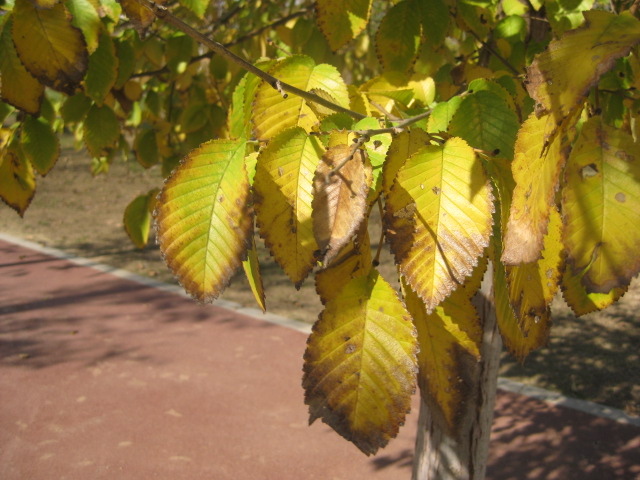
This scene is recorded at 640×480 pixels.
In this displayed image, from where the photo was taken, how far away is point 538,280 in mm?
667

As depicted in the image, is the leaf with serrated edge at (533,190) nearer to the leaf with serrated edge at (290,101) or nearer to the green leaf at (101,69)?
the leaf with serrated edge at (290,101)

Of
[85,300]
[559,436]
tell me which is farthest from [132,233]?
[85,300]

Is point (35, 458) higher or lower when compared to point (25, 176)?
lower

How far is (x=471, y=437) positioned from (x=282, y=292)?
18.4 feet

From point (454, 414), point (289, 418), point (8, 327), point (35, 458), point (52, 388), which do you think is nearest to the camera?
point (454, 414)

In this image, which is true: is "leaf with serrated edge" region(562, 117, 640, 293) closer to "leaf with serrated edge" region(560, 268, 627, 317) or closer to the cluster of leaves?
the cluster of leaves

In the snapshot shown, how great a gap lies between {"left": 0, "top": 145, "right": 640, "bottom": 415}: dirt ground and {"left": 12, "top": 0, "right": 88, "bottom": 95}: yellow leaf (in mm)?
4508

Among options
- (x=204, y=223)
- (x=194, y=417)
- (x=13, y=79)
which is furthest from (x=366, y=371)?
(x=194, y=417)

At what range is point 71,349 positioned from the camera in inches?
231

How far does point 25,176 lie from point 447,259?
4.27ft

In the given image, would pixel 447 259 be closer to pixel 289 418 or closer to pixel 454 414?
pixel 454 414

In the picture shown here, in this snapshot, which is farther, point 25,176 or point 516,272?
point 25,176

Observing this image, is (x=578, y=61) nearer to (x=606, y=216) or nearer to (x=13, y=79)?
(x=606, y=216)

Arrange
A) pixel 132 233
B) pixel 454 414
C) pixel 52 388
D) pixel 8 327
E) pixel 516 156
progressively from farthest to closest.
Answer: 1. pixel 8 327
2. pixel 52 388
3. pixel 132 233
4. pixel 454 414
5. pixel 516 156
